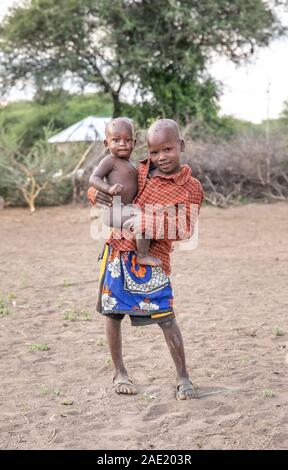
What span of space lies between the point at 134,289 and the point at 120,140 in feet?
2.37

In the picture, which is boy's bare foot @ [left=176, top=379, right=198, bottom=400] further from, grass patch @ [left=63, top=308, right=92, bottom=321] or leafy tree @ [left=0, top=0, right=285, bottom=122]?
leafy tree @ [left=0, top=0, right=285, bottom=122]

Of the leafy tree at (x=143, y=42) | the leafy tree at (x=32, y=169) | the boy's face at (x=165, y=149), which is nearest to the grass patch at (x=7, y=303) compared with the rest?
the boy's face at (x=165, y=149)

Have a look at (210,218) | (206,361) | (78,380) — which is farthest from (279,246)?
(78,380)

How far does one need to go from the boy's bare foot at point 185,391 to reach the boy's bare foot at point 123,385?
233mm

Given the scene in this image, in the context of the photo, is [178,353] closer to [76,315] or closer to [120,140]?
[120,140]

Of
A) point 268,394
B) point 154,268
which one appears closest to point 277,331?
point 268,394

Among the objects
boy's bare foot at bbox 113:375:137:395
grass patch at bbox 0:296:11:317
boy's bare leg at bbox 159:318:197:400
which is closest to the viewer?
boy's bare leg at bbox 159:318:197:400

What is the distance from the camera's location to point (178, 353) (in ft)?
9.75

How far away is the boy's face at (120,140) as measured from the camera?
2.68 meters

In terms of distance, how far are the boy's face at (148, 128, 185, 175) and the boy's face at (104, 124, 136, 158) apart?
0.32 ft

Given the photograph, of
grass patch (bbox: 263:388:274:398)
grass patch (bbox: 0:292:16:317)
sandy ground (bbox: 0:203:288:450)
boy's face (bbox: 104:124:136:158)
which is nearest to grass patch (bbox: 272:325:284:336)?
sandy ground (bbox: 0:203:288:450)

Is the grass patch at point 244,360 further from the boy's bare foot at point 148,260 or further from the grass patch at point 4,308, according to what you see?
the grass patch at point 4,308

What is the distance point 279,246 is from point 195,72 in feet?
36.1

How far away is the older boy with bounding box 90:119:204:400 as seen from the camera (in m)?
2.71
